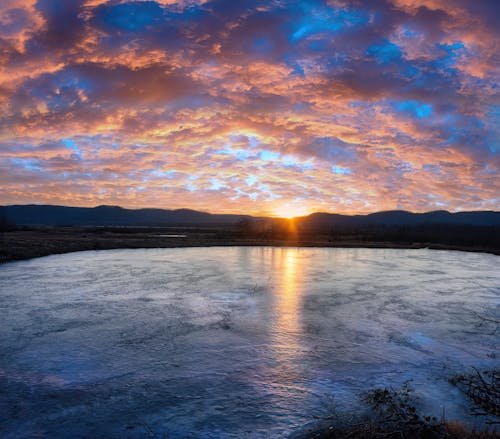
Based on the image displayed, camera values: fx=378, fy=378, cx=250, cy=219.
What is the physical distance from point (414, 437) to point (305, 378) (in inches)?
129

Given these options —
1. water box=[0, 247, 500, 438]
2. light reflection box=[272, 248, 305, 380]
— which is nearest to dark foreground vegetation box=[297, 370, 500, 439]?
water box=[0, 247, 500, 438]

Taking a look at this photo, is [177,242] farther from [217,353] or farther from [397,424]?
[397,424]

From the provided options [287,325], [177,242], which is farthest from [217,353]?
[177,242]

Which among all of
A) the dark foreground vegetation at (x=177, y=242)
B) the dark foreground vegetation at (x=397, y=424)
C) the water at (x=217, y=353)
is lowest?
the water at (x=217, y=353)

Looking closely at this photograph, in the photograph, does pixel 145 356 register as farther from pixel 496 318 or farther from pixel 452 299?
pixel 452 299

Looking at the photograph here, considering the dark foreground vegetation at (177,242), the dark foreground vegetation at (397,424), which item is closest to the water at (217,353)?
the dark foreground vegetation at (397,424)

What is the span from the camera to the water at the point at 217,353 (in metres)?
7.23

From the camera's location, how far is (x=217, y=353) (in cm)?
1078

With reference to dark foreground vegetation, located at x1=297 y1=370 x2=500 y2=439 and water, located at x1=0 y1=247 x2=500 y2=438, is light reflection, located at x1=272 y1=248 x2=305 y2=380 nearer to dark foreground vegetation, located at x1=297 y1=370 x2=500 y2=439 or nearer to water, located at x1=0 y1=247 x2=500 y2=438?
water, located at x1=0 y1=247 x2=500 y2=438

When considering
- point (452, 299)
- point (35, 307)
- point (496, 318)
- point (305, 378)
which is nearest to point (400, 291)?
point (452, 299)

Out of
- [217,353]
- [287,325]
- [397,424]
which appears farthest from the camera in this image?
[287,325]

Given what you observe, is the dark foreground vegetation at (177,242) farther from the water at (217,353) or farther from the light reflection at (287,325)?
the light reflection at (287,325)

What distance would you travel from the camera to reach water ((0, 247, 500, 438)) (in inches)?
285

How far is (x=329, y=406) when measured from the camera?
7629 mm
